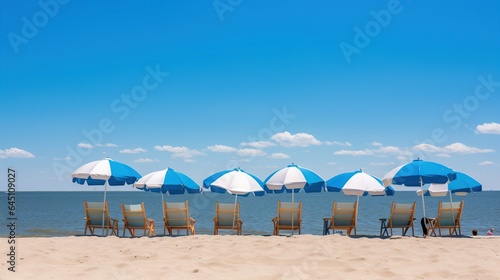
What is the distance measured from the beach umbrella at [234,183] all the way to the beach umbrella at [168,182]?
15.2 inches

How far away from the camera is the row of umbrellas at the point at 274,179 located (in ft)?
31.3

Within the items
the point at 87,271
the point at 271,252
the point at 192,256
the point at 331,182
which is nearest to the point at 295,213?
the point at 331,182

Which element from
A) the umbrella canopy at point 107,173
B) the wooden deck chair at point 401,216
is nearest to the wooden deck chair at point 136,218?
the umbrella canopy at point 107,173

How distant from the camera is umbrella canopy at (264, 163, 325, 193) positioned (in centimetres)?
979

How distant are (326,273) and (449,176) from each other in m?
5.43

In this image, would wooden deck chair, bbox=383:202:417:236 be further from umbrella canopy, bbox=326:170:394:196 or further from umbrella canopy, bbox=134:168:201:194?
umbrella canopy, bbox=134:168:201:194

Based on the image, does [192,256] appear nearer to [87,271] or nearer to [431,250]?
[87,271]

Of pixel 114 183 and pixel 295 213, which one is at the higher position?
pixel 114 183

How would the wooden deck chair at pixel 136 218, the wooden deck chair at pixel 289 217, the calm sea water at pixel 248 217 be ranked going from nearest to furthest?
the wooden deck chair at pixel 136 218
the wooden deck chair at pixel 289 217
the calm sea water at pixel 248 217

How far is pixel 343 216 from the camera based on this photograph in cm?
992

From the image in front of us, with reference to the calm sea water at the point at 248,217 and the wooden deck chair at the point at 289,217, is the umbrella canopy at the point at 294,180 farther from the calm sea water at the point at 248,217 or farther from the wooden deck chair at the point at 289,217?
the calm sea water at the point at 248,217

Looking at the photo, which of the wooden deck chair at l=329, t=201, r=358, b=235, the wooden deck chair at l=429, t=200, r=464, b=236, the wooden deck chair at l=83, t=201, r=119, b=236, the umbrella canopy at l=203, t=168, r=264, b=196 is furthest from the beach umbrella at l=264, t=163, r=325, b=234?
the wooden deck chair at l=83, t=201, r=119, b=236

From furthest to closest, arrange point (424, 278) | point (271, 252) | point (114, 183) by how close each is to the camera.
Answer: point (114, 183) < point (271, 252) < point (424, 278)

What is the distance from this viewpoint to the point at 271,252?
6.77 m
